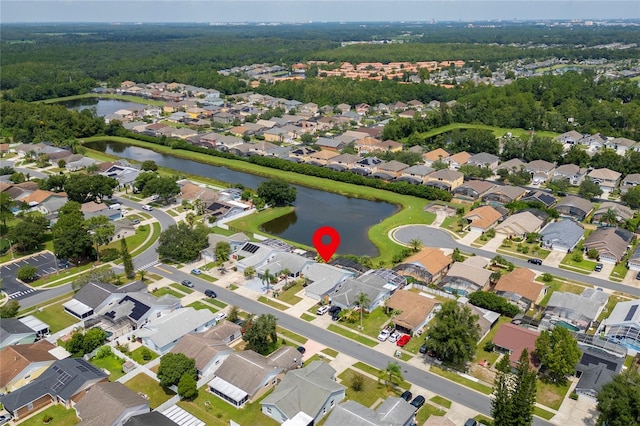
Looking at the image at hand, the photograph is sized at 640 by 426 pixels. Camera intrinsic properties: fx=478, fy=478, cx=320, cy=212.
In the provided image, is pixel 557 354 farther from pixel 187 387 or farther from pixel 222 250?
pixel 222 250

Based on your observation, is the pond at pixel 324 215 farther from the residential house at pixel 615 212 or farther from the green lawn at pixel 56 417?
the green lawn at pixel 56 417

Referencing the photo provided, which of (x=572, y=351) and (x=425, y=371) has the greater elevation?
(x=572, y=351)

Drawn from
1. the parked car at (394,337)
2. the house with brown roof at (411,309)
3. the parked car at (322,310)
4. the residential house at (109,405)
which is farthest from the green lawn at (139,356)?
the house with brown roof at (411,309)

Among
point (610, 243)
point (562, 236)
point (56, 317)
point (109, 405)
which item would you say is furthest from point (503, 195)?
point (56, 317)

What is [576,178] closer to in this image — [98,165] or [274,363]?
[274,363]

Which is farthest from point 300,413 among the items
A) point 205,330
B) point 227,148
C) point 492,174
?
point 227,148

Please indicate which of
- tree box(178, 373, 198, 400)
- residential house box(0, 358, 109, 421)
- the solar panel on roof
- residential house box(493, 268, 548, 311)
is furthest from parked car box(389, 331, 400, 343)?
residential house box(0, 358, 109, 421)
